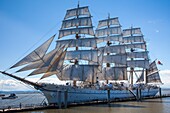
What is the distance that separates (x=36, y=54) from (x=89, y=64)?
69.8ft

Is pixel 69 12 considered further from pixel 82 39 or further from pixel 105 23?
pixel 105 23

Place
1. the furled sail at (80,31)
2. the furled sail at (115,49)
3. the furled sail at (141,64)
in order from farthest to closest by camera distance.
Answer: the furled sail at (141,64) → the furled sail at (115,49) → the furled sail at (80,31)

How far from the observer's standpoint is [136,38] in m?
81.3

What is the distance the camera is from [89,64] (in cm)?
5747

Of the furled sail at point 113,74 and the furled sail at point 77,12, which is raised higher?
the furled sail at point 77,12

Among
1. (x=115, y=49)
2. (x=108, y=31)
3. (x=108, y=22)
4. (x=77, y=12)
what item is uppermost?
(x=108, y=22)

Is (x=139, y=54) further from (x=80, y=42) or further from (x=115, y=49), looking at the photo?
(x=80, y=42)

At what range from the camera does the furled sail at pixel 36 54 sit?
1409 inches

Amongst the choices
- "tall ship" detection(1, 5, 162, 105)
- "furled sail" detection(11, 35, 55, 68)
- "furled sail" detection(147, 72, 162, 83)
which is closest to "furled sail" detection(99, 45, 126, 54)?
"tall ship" detection(1, 5, 162, 105)

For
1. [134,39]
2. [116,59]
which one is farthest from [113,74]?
[134,39]

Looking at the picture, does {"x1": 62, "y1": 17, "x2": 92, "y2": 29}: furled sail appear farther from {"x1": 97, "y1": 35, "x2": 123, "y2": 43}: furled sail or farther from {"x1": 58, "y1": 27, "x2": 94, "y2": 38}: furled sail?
{"x1": 97, "y1": 35, "x2": 123, "y2": 43}: furled sail

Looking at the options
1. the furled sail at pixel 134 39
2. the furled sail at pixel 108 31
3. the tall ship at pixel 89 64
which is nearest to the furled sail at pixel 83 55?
the tall ship at pixel 89 64

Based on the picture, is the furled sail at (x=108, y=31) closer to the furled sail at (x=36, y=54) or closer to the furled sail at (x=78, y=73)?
the furled sail at (x=78, y=73)

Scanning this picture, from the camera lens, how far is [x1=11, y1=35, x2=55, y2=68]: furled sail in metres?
35.8
